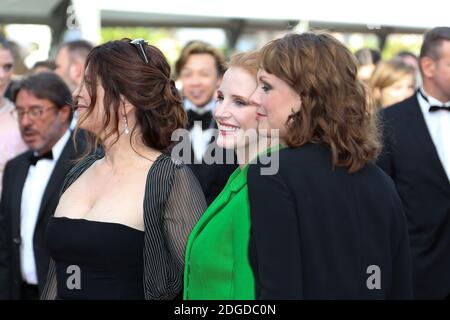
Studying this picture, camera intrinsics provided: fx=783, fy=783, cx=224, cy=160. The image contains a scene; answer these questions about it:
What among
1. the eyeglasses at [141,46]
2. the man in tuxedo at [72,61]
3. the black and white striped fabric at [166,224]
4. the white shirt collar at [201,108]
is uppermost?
the man in tuxedo at [72,61]

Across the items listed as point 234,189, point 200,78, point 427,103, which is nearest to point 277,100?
point 234,189

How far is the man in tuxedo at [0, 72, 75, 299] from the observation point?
4.61 m

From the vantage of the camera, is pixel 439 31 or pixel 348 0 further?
pixel 348 0

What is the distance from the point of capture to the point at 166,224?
127 inches

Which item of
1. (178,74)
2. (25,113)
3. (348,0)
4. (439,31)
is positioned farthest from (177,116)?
(348,0)

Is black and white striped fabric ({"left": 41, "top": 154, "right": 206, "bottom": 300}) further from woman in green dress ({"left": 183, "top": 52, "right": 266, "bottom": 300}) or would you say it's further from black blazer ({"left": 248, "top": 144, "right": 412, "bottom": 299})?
black blazer ({"left": 248, "top": 144, "right": 412, "bottom": 299})

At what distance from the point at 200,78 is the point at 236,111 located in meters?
3.62

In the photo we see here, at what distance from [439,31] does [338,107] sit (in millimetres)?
3313

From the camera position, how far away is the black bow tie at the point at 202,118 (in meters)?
6.61

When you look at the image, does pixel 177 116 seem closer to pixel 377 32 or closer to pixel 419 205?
pixel 419 205

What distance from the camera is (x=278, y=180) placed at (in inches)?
96.1

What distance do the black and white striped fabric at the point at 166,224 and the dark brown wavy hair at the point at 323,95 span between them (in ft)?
2.64

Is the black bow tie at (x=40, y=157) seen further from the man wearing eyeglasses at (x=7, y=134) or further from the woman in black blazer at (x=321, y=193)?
the woman in black blazer at (x=321, y=193)

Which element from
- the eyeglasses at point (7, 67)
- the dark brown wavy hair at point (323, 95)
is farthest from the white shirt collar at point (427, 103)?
the eyeglasses at point (7, 67)
